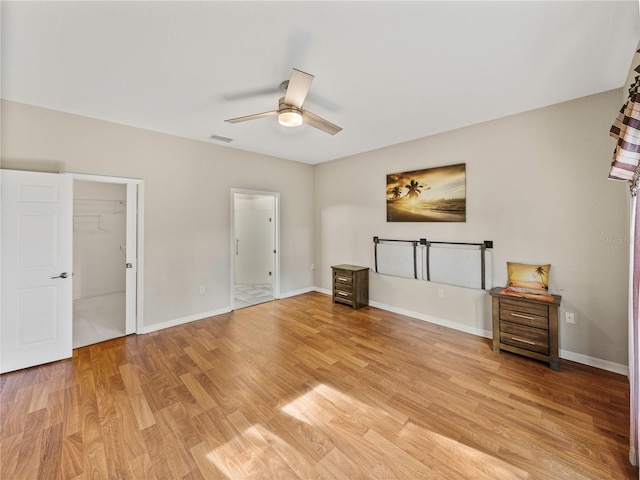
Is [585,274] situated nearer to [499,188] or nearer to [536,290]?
A: [536,290]

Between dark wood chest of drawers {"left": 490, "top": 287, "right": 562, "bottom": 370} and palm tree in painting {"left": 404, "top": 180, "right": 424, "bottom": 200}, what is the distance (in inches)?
66.1

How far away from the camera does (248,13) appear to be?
63.3 inches

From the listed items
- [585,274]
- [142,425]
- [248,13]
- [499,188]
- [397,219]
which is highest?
[248,13]

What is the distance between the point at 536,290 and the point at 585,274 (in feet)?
1.43

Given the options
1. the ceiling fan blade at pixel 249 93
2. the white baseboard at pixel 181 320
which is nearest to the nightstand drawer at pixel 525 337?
the ceiling fan blade at pixel 249 93

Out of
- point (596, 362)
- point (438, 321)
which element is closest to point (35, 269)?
point (438, 321)

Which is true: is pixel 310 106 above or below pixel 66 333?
above

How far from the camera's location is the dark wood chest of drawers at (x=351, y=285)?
4402 mm

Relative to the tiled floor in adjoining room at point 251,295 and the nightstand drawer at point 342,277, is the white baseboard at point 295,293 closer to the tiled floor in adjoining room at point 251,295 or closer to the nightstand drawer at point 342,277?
the tiled floor in adjoining room at point 251,295

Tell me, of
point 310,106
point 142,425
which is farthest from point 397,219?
point 142,425

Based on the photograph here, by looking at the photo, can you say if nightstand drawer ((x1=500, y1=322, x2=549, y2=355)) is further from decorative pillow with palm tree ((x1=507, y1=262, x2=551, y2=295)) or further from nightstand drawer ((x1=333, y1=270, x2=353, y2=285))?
nightstand drawer ((x1=333, y1=270, x2=353, y2=285))

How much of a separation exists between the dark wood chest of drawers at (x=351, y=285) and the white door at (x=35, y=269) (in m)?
3.55

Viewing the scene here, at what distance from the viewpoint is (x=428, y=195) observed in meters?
3.80

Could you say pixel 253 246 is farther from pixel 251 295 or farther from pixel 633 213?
pixel 633 213
